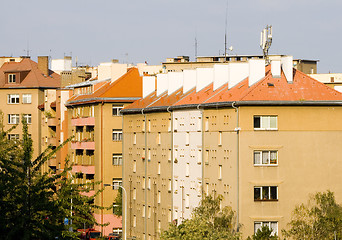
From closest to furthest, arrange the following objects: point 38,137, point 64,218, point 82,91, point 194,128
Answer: point 64,218 → point 194,128 → point 82,91 → point 38,137

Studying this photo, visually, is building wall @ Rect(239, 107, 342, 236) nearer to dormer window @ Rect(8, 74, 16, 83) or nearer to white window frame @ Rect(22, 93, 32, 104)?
white window frame @ Rect(22, 93, 32, 104)

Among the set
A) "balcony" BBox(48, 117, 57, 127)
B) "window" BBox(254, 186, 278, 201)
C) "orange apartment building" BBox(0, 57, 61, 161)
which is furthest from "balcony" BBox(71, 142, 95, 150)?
"window" BBox(254, 186, 278, 201)

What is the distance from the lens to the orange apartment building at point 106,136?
345 ft

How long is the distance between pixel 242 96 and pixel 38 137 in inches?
2999

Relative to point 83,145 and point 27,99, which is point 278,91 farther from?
point 27,99

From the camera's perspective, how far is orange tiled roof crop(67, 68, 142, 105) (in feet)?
350

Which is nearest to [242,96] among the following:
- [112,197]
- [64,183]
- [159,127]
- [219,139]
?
[219,139]

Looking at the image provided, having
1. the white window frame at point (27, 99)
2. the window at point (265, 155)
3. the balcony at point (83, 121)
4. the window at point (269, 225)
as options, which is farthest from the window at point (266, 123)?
the white window frame at point (27, 99)

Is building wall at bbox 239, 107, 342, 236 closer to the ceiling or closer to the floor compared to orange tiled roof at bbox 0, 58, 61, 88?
closer to the floor

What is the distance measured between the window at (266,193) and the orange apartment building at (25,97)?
74116 millimetres

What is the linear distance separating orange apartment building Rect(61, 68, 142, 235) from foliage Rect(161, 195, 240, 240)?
123 ft

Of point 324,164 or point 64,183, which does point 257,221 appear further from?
point 64,183

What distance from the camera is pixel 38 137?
13938 cm

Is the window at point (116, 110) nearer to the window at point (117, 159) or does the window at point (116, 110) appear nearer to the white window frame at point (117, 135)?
the white window frame at point (117, 135)
